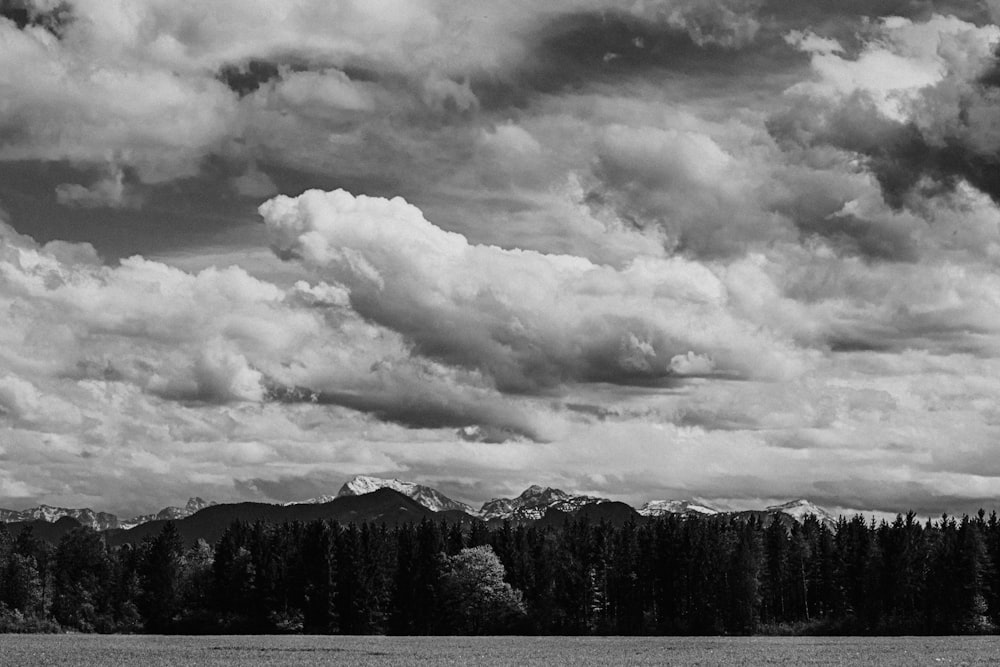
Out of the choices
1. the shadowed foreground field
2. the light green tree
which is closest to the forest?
the light green tree

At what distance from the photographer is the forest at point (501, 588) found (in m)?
167

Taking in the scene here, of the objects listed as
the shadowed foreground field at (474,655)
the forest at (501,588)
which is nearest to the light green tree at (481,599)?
the forest at (501,588)

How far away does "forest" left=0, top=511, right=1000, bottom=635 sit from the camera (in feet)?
549

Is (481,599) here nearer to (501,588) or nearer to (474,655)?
(501,588)

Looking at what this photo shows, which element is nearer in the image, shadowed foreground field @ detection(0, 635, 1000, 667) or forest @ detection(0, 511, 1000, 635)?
shadowed foreground field @ detection(0, 635, 1000, 667)

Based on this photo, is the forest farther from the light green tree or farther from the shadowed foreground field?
the shadowed foreground field

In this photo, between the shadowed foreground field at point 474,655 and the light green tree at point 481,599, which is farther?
the light green tree at point 481,599

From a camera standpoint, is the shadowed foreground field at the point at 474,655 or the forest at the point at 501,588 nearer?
the shadowed foreground field at the point at 474,655

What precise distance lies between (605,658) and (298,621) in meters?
99.4

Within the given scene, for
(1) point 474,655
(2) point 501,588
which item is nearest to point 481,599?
(2) point 501,588

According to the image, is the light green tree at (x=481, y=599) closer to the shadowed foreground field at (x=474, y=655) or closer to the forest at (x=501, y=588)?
the forest at (x=501, y=588)

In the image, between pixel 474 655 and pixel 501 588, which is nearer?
pixel 474 655

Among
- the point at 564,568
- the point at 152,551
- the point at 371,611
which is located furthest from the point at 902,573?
the point at 152,551

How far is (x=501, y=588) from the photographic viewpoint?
171 metres
